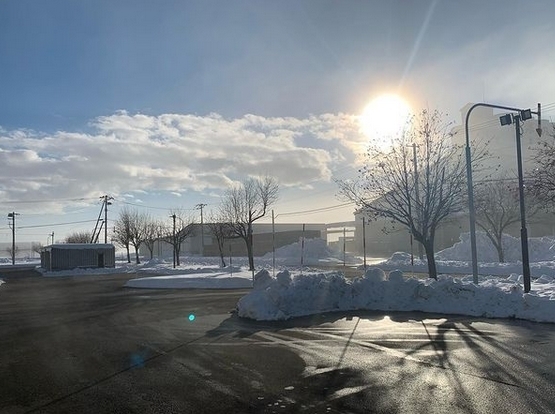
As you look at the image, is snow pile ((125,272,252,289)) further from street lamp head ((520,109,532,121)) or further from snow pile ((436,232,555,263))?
snow pile ((436,232,555,263))

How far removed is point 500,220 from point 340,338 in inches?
1254

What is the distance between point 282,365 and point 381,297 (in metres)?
7.82

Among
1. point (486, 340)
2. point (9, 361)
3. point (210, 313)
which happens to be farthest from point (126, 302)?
point (486, 340)

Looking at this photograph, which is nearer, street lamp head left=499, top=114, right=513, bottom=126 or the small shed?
street lamp head left=499, top=114, right=513, bottom=126

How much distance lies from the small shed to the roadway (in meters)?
44.6

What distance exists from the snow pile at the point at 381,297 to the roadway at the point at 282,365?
96 cm

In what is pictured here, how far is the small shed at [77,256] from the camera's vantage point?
55.0 m

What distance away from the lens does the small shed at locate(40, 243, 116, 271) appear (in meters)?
55.0

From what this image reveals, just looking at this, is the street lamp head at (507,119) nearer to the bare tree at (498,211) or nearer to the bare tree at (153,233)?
the bare tree at (498,211)

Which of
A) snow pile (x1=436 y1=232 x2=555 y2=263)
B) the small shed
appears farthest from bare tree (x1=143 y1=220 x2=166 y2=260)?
snow pile (x1=436 y1=232 x2=555 y2=263)

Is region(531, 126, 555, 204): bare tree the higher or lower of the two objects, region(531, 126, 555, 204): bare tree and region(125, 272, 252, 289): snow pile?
the higher

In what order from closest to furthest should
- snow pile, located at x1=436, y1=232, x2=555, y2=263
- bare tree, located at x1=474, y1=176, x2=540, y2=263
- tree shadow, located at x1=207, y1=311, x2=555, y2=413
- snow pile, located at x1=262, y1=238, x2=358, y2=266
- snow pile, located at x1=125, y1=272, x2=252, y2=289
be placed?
tree shadow, located at x1=207, y1=311, x2=555, y2=413 → snow pile, located at x1=125, y1=272, x2=252, y2=289 → bare tree, located at x1=474, y1=176, x2=540, y2=263 → snow pile, located at x1=436, y1=232, x2=555, y2=263 → snow pile, located at x1=262, y1=238, x2=358, y2=266

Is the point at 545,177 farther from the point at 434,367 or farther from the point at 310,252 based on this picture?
the point at 310,252

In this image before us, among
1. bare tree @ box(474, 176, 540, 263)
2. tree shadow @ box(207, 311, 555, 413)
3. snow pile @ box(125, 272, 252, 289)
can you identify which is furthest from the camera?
bare tree @ box(474, 176, 540, 263)
